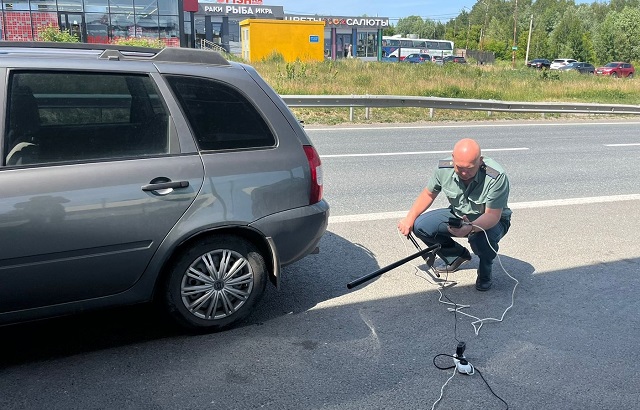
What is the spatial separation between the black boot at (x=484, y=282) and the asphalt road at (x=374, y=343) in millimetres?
68

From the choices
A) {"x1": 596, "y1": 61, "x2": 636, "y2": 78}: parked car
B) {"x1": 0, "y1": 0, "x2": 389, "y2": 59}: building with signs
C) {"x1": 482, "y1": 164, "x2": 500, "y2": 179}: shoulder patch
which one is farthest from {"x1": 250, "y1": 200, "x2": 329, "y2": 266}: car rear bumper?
{"x1": 596, "y1": 61, "x2": 636, "y2": 78}: parked car

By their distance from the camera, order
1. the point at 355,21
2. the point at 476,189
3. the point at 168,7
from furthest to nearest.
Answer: the point at 355,21 < the point at 168,7 < the point at 476,189

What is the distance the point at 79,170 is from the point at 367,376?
1994 millimetres

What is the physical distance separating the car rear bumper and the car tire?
0.16 m

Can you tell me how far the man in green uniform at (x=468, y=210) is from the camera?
13.5 feet

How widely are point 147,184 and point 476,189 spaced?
2396 mm

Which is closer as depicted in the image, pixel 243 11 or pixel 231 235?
pixel 231 235

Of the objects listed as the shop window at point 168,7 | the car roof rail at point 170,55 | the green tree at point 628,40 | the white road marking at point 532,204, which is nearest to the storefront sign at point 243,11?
the shop window at point 168,7

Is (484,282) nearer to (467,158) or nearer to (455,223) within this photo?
(455,223)

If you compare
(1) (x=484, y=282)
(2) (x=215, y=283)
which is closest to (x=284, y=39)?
(1) (x=484, y=282)

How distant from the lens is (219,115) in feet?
12.0

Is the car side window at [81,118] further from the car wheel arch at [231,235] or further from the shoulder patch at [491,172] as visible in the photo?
the shoulder patch at [491,172]

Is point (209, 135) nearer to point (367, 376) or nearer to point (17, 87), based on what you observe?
point (17, 87)

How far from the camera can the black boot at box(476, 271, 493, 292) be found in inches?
177
